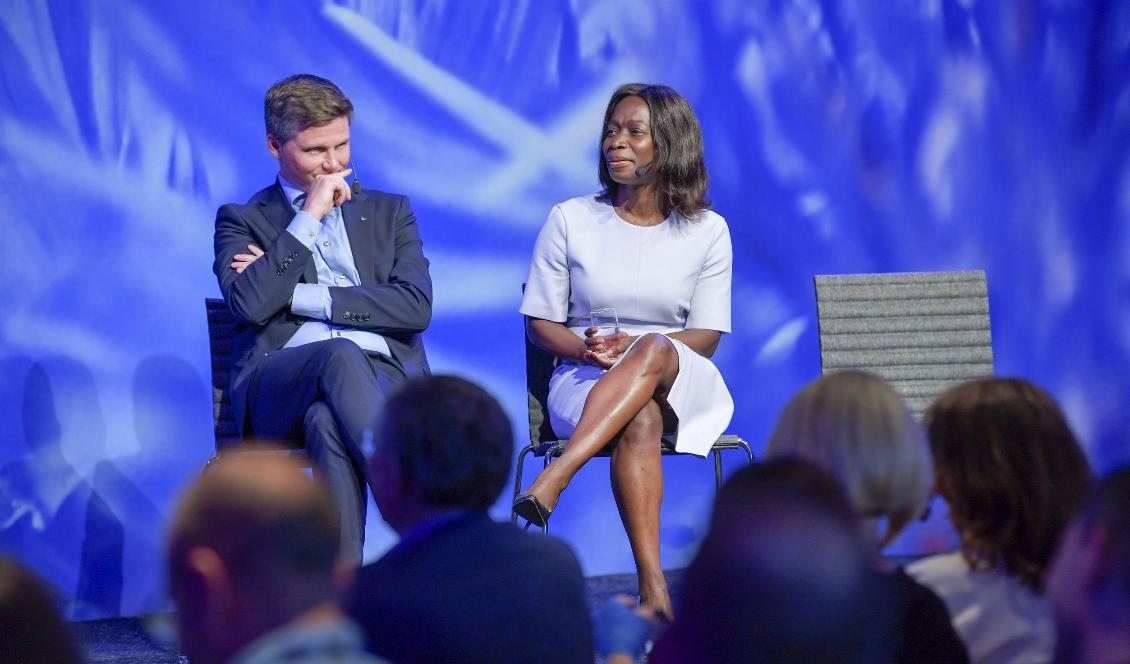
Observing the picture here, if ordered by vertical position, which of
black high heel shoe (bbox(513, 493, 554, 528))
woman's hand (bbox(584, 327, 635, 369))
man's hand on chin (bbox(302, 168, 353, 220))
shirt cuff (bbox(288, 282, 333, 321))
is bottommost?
black high heel shoe (bbox(513, 493, 554, 528))

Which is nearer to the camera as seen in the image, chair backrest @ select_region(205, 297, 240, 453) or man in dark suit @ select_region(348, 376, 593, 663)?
man in dark suit @ select_region(348, 376, 593, 663)

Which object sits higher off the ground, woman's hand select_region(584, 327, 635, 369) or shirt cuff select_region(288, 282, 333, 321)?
shirt cuff select_region(288, 282, 333, 321)

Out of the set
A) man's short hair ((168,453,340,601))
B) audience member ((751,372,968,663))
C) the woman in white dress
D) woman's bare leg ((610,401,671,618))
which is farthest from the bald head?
the woman in white dress

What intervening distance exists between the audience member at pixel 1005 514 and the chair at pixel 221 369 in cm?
220

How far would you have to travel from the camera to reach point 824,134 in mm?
4684

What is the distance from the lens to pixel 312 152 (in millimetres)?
3443

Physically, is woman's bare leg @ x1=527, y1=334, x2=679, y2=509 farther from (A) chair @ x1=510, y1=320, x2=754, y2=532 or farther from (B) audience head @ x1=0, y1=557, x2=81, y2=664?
(B) audience head @ x1=0, y1=557, x2=81, y2=664

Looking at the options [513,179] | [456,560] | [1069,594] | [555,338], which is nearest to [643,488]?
[555,338]

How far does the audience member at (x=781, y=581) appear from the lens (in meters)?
1.13

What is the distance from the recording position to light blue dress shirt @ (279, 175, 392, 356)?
3258 millimetres

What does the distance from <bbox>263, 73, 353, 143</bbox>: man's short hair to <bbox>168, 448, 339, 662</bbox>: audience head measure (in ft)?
7.80

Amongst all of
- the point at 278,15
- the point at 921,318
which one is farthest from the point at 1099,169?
the point at 278,15

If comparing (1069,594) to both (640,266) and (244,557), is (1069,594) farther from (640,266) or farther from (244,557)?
(640,266)

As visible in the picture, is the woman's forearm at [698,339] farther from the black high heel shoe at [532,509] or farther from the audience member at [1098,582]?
the audience member at [1098,582]
